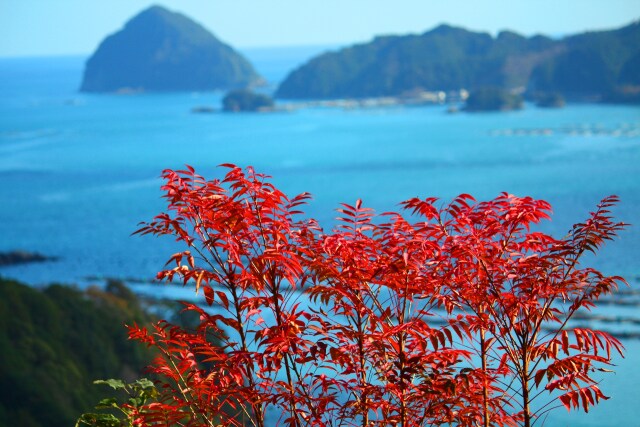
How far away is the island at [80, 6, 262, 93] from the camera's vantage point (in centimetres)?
4509

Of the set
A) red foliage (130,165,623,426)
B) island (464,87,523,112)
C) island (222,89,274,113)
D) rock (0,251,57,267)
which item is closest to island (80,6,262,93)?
island (222,89,274,113)

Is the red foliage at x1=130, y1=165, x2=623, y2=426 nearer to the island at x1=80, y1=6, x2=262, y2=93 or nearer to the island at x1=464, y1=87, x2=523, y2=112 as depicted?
the island at x1=464, y1=87, x2=523, y2=112

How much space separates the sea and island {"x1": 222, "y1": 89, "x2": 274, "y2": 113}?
1.14 m

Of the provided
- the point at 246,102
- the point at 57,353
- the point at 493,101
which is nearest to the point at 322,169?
A: the point at 493,101

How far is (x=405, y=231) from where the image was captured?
1766mm

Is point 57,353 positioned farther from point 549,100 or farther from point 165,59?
point 165,59

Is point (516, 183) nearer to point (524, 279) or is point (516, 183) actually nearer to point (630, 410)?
point (630, 410)

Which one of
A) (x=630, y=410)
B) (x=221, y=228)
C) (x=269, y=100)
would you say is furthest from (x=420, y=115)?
(x=221, y=228)

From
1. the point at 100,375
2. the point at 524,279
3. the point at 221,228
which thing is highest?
the point at 221,228

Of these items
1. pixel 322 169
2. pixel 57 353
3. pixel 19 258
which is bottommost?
pixel 19 258

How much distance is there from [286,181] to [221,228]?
18.0 m

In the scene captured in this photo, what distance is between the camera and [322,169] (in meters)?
21.2

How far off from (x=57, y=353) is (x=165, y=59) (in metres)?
40.3

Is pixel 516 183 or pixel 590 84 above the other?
pixel 590 84
